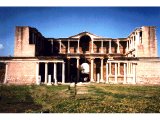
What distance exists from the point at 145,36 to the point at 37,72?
45.8 feet

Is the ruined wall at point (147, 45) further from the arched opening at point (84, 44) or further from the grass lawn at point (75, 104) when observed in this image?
the grass lawn at point (75, 104)

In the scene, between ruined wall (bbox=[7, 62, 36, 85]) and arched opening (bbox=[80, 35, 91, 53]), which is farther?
arched opening (bbox=[80, 35, 91, 53])

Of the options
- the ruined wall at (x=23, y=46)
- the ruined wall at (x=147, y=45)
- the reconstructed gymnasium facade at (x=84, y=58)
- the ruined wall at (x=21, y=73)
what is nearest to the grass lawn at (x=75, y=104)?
the ruined wall at (x=21, y=73)

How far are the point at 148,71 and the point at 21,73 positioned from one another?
14762 mm

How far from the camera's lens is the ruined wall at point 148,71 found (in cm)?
3334

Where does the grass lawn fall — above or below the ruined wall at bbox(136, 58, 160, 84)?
below

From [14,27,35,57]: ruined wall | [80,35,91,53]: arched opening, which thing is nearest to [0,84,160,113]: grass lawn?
[14,27,35,57]: ruined wall

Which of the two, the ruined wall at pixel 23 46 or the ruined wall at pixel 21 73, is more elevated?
the ruined wall at pixel 23 46

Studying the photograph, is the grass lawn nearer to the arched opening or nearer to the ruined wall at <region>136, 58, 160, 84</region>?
the ruined wall at <region>136, 58, 160, 84</region>

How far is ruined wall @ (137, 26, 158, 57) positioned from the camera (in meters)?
35.4

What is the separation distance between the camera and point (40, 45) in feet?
134

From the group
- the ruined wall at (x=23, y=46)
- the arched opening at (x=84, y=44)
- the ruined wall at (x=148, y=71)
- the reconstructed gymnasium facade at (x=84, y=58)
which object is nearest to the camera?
the ruined wall at (x=148, y=71)
